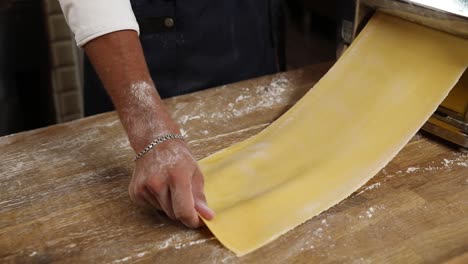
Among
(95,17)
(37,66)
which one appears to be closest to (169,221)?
(95,17)

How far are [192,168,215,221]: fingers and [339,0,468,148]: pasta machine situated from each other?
0.48 metres

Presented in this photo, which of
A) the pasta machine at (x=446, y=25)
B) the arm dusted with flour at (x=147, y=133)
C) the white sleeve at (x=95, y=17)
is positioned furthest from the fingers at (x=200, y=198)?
the pasta machine at (x=446, y=25)

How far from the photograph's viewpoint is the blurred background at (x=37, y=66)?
1.39 m

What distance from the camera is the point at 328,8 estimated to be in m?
2.95

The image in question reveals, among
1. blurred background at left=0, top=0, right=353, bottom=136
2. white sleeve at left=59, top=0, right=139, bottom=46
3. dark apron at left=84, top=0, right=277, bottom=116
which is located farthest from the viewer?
blurred background at left=0, top=0, right=353, bottom=136

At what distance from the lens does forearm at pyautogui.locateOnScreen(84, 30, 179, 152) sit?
0.78 metres

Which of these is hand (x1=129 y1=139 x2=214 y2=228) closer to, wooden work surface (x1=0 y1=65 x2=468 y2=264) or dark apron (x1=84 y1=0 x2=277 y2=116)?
wooden work surface (x1=0 y1=65 x2=468 y2=264)

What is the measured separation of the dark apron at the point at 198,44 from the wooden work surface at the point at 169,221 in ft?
0.60

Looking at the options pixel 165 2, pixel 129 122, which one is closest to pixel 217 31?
pixel 165 2

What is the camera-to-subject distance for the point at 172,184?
0.71m

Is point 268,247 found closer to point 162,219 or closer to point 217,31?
point 162,219

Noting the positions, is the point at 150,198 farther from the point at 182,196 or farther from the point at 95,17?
the point at 95,17

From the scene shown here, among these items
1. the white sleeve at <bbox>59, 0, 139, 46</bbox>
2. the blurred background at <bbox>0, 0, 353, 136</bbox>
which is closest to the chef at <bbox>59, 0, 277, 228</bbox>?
the white sleeve at <bbox>59, 0, 139, 46</bbox>

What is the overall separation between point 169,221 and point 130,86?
0.21 metres
